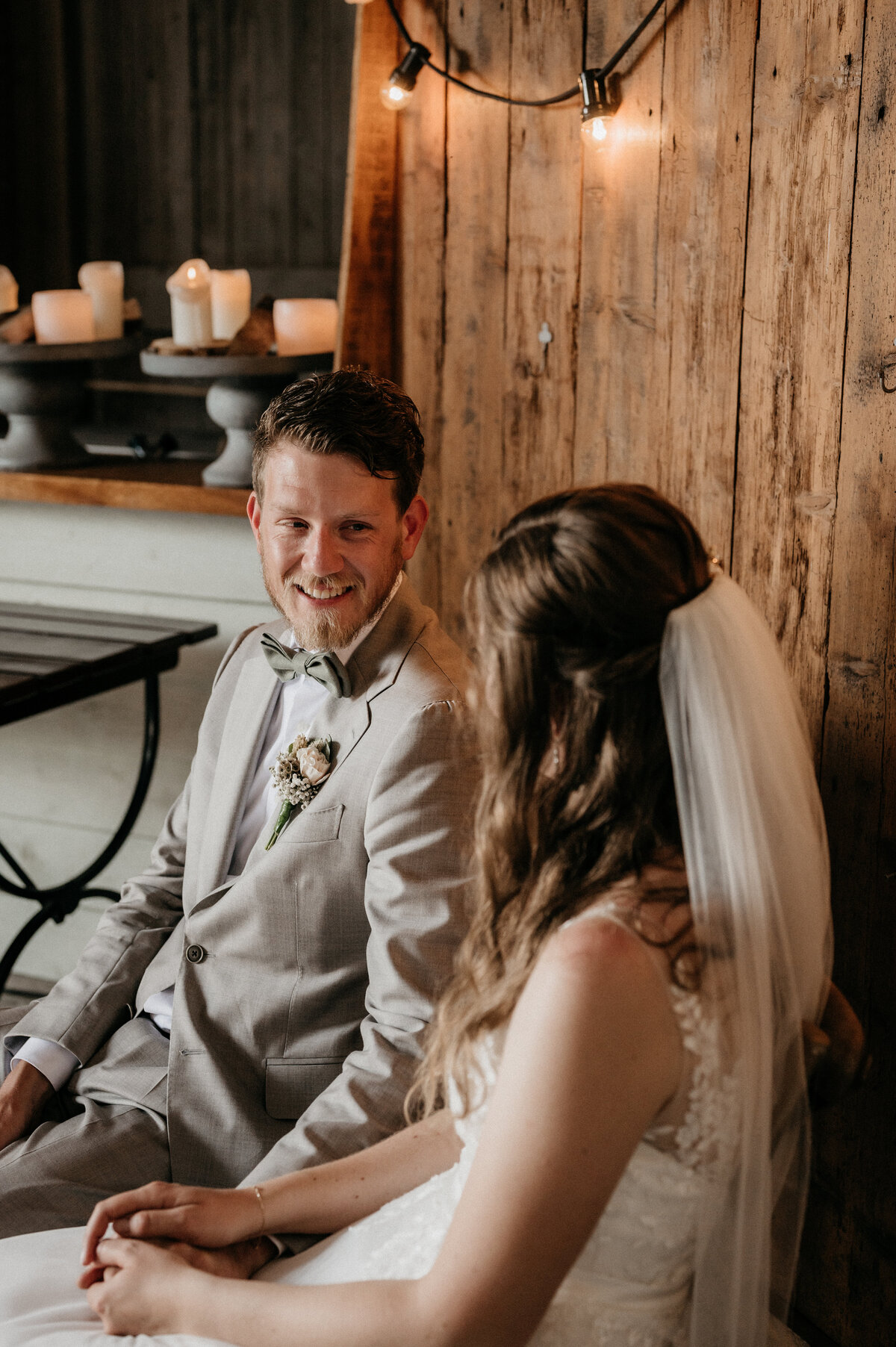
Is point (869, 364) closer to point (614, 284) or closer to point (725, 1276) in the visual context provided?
point (614, 284)

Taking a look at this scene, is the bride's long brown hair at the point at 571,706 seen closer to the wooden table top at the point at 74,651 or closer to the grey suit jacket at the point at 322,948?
the grey suit jacket at the point at 322,948

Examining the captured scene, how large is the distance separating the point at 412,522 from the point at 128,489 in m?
0.97

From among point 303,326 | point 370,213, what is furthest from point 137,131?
point 370,213

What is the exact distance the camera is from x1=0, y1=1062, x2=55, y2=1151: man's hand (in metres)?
1.56

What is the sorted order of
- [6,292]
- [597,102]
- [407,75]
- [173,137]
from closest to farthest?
[597,102] < [407,75] < [6,292] < [173,137]

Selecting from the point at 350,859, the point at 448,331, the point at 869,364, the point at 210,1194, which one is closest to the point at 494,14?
the point at 448,331

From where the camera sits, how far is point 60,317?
7.82 ft

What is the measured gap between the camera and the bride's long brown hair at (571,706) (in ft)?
3.11

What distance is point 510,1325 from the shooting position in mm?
905

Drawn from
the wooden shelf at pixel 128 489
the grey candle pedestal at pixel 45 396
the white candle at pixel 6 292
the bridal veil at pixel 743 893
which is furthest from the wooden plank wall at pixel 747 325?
the white candle at pixel 6 292

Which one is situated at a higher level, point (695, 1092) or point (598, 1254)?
point (695, 1092)

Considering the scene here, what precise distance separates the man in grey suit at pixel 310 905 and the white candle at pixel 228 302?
87 centimetres

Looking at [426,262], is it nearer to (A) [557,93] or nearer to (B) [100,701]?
(A) [557,93]

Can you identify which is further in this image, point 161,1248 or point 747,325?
point 747,325
